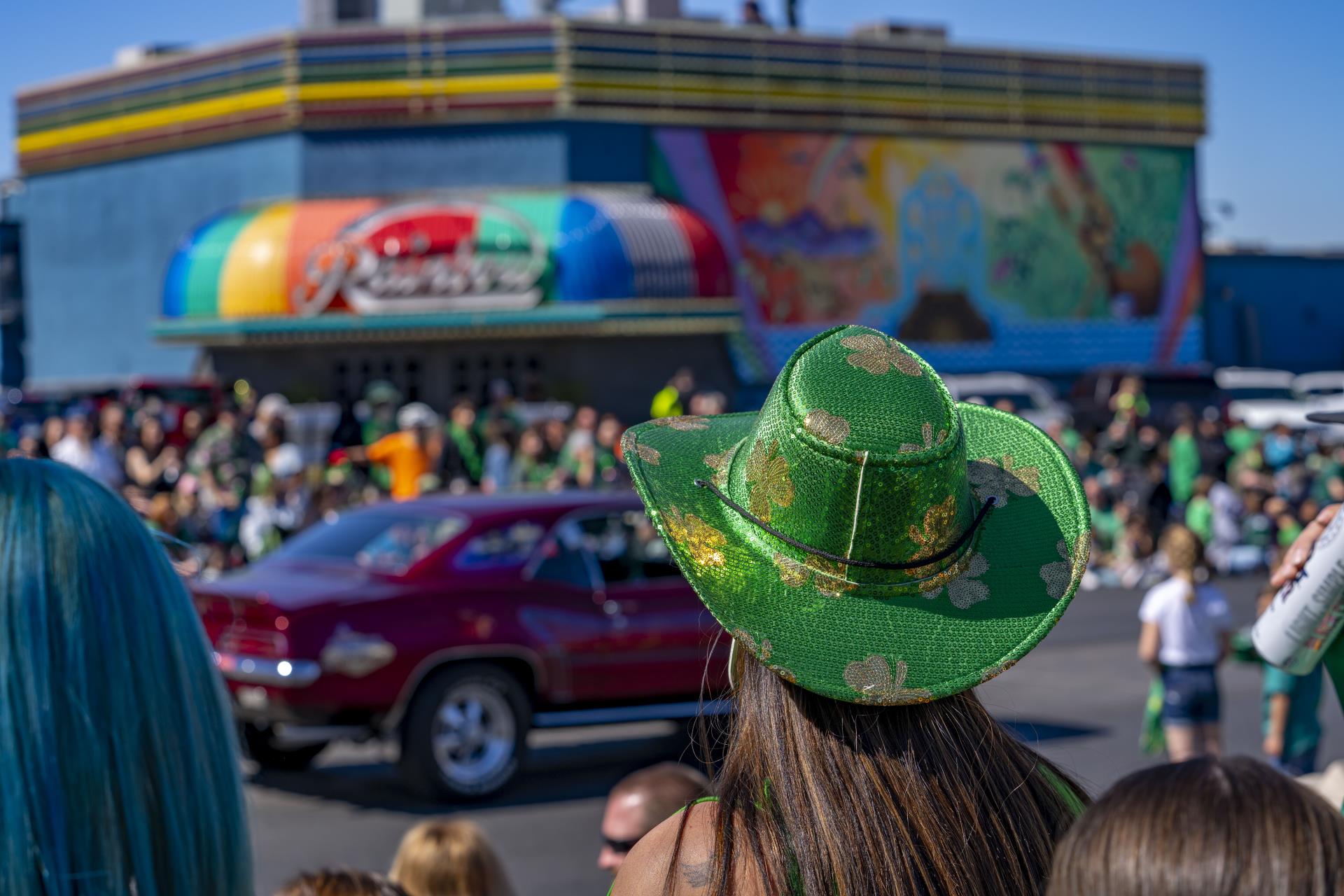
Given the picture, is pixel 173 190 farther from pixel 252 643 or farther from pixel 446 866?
pixel 446 866

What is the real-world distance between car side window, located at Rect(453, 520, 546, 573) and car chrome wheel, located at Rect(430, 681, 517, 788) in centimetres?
67

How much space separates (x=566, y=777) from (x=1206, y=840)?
27.3ft

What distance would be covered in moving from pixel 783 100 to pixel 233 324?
9973mm

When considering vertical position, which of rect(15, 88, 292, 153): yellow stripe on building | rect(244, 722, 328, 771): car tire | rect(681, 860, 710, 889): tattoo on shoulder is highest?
rect(15, 88, 292, 153): yellow stripe on building

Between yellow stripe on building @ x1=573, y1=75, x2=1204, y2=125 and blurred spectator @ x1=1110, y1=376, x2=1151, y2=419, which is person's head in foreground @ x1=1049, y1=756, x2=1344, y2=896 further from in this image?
yellow stripe on building @ x1=573, y1=75, x2=1204, y2=125

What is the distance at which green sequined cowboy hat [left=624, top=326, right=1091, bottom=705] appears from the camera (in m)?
1.89

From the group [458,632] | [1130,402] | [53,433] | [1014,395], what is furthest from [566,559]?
[1014,395]

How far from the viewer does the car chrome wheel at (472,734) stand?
8.77m

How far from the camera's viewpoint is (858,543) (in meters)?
1.91

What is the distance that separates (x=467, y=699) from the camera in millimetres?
8883

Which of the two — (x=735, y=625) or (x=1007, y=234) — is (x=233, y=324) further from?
(x=735, y=625)

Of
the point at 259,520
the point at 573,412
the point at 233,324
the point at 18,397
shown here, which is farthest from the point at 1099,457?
the point at 18,397

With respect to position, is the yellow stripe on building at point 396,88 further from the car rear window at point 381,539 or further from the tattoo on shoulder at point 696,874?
the tattoo on shoulder at point 696,874

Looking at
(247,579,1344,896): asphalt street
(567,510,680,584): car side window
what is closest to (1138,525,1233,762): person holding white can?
(247,579,1344,896): asphalt street
